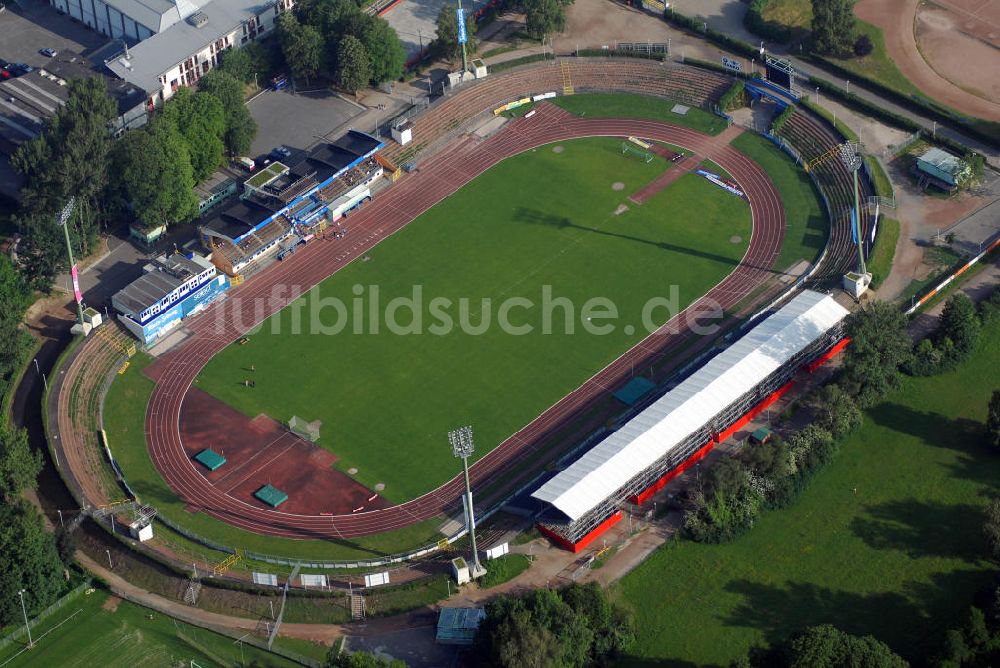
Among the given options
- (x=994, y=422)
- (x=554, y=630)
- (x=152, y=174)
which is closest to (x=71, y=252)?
(x=152, y=174)

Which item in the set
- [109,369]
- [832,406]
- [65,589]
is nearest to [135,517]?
[65,589]

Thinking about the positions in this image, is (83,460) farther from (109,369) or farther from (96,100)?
(96,100)

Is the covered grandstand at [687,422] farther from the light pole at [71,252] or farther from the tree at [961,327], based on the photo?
the light pole at [71,252]

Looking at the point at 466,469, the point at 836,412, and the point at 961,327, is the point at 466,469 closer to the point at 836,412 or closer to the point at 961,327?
the point at 836,412

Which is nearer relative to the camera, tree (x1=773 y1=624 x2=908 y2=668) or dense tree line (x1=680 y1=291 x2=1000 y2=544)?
tree (x1=773 y1=624 x2=908 y2=668)

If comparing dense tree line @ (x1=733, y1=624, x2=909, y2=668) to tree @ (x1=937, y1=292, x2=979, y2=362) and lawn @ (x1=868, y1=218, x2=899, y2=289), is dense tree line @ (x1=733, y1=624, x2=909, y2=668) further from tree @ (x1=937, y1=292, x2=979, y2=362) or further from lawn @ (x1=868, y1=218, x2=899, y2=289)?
lawn @ (x1=868, y1=218, x2=899, y2=289)

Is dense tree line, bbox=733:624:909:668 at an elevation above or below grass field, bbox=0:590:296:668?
above

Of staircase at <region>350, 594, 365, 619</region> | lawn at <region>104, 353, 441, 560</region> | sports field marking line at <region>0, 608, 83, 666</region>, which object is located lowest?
sports field marking line at <region>0, 608, 83, 666</region>

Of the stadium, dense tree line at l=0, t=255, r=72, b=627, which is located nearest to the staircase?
the stadium
